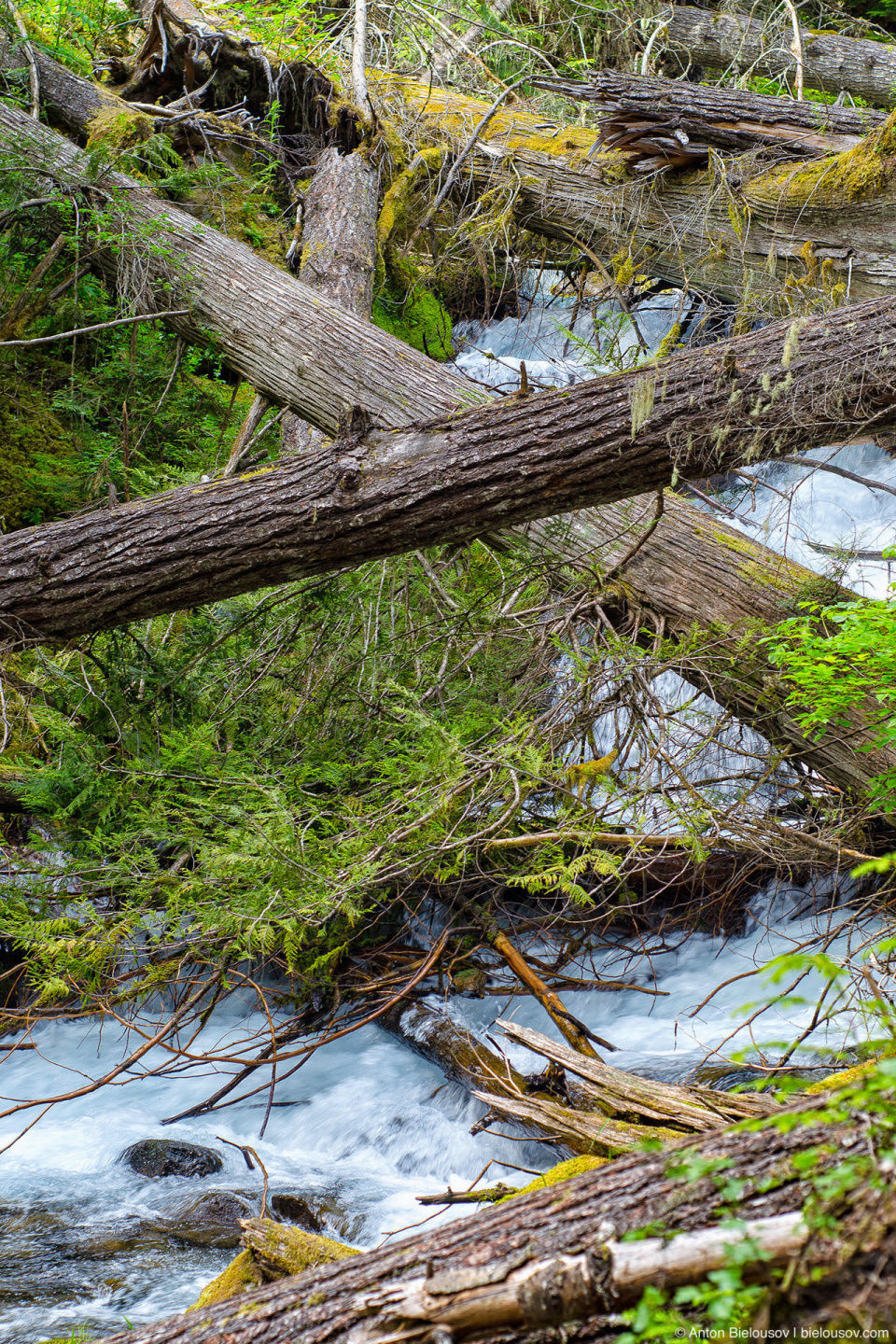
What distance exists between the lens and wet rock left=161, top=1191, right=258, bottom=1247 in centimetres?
328

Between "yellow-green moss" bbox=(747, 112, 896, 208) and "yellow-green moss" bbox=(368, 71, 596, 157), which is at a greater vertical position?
"yellow-green moss" bbox=(368, 71, 596, 157)

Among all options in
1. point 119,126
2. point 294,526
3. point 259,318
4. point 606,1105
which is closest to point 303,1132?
point 606,1105

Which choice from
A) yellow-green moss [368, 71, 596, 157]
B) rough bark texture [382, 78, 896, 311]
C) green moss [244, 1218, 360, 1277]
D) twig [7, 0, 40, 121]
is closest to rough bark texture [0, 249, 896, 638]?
green moss [244, 1218, 360, 1277]

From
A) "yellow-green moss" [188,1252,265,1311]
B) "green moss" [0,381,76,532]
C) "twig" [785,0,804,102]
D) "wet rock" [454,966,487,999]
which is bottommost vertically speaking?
"wet rock" [454,966,487,999]

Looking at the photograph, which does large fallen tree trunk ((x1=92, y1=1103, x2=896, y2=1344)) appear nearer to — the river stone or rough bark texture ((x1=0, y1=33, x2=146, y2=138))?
the river stone

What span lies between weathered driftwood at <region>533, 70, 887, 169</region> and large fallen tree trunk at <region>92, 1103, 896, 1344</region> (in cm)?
647

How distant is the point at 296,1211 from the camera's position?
3385mm

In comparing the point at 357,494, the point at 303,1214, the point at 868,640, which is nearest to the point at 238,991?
the point at 303,1214

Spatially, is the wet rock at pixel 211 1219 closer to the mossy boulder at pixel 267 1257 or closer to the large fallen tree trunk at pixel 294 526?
the mossy boulder at pixel 267 1257

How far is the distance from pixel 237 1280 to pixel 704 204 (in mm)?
6656

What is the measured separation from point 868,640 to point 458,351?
7.03m

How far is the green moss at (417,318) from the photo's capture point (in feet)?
26.0

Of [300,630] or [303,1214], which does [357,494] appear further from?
[303,1214]

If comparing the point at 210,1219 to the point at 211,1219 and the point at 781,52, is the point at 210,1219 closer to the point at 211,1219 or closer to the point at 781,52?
the point at 211,1219
